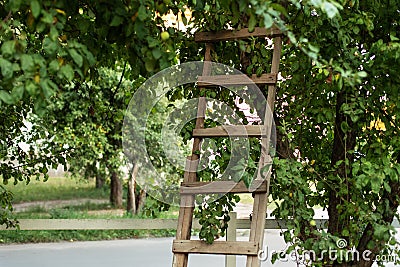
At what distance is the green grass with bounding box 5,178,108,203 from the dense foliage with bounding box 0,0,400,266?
8959mm

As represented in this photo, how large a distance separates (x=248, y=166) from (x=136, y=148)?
4.36 m

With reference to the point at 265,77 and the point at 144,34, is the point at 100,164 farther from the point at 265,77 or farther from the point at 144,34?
the point at 144,34

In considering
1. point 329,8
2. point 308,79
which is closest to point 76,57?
point 329,8

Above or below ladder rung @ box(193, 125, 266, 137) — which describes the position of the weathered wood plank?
below

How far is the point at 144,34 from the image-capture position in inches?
82.7

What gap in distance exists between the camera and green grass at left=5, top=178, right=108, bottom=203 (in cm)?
1269

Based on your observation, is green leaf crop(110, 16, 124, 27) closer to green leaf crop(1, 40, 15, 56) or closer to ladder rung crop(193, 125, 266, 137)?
green leaf crop(1, 40, 15, 56)

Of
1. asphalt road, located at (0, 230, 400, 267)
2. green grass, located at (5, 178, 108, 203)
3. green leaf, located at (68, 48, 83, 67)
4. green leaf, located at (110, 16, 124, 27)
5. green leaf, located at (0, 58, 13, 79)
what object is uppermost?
green leaf, located at (110, 16, 124, 27)

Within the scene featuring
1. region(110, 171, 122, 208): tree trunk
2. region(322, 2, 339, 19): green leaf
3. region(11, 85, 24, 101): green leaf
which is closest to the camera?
region(322, 2, 339, 19): green leaf

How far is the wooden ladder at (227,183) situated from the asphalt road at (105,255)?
415 cm

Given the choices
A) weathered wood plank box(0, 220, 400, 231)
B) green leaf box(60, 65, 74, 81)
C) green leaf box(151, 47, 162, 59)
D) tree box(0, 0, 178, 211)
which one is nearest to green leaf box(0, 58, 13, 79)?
tree box(0, 0, 178, 211)

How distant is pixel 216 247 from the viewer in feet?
9.35

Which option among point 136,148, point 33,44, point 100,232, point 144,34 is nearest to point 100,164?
point 100,232

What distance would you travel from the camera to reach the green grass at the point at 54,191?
12685 millimetres
